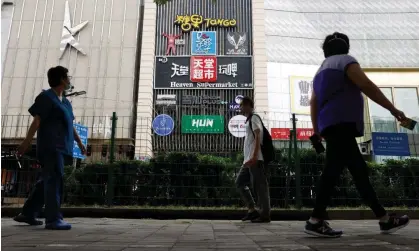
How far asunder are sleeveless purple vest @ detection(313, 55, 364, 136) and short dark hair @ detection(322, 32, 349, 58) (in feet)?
0.35

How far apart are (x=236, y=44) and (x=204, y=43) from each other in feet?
6.42

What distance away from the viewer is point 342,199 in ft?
25.8

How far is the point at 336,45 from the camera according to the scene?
11.6 feet

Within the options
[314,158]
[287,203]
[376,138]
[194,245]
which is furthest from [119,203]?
[376,138]

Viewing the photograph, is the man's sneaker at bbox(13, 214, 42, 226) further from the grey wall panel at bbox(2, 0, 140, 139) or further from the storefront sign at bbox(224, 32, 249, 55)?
the storefront sign at bbox(224, 32, 249, 55)

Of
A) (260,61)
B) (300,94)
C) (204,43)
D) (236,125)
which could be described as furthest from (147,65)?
(300,94)

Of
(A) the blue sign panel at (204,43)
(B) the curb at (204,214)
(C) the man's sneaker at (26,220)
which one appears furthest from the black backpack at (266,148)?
(A) the blue sign panel at (204,43)

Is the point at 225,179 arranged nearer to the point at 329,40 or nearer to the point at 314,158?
the point at 314,158

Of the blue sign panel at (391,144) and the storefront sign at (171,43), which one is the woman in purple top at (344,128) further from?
the storefront sign at (171,43)

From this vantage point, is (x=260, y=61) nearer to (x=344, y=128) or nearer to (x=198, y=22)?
(x=198, y=22)

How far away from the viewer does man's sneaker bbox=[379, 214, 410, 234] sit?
10.3 feet

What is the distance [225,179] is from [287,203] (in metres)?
1.34

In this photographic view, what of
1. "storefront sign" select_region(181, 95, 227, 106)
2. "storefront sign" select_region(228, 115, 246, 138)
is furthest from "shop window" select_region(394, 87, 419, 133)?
"storefront sign" select_region(181, 95, 227, 106)

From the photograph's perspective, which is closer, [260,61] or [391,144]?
[391,144]
